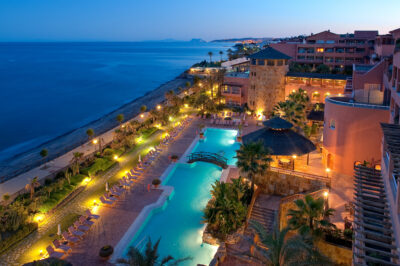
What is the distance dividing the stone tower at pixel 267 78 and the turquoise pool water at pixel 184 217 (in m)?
14.1

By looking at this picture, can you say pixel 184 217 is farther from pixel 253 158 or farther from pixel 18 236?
pixel 18 236

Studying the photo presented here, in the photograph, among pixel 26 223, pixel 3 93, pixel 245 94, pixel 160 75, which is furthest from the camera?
pixel 160 75

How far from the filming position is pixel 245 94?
1651 inches

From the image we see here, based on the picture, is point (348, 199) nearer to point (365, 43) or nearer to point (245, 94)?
point (245, 94)

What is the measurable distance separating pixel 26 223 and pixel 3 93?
216ft

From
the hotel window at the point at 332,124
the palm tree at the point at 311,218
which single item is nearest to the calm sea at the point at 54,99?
the palm tree at the point at 311,218

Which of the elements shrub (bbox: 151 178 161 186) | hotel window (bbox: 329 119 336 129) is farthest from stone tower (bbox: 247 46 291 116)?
shrub (bbox: 151 178 161 186)

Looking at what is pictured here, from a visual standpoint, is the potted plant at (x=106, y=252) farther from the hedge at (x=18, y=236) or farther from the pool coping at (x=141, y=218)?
the hedge at (x=18, y=236)

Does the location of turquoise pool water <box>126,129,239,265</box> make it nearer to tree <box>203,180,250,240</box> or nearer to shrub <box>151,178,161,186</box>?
tree <box>203,180,250,240</box>

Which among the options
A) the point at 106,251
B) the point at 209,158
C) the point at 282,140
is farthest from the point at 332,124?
the point at 106,251

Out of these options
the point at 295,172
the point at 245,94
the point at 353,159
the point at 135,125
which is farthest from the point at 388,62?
the point at 135,125

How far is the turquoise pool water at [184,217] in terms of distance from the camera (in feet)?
48.2

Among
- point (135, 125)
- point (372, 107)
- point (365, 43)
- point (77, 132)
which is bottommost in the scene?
point (77, 132)

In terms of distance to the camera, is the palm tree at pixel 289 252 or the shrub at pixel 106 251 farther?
the shrub at pixel 106 251
